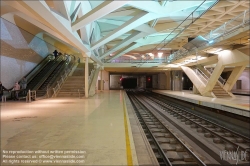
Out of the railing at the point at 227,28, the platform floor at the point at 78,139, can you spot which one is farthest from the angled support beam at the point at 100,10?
the railing at the point at 227,28

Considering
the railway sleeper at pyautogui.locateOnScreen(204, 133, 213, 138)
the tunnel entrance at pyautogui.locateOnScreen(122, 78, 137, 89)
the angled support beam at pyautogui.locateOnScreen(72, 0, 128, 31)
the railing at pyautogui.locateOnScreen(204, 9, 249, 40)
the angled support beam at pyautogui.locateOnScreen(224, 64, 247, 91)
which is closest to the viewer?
the railway sleeper at pyautogui.locateOnScreen(204, 133, 213, 138)

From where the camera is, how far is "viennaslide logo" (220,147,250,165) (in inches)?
190

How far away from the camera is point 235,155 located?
5035mm

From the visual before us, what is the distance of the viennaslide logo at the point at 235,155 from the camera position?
4.82m

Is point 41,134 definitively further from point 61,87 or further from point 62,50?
point 62,50

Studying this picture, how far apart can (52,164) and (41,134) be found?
5.89 ft

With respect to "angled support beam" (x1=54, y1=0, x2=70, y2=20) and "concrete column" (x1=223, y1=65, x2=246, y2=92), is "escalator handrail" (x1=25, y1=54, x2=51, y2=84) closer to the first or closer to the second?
"angled support beam" (x1=54, y1=0, x2=70, y2=20)

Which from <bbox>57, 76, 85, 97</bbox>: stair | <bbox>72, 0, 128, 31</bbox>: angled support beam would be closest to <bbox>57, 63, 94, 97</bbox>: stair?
<bbox>57, 76, 85, 97</bbox>: stair

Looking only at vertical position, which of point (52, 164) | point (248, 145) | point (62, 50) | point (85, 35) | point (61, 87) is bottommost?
point (248, 145)

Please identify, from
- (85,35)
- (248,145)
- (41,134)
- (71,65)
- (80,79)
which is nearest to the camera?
(41,134)

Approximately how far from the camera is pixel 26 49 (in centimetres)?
1567

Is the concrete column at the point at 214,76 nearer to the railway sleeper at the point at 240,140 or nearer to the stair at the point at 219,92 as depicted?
the stair at the point at 219,92

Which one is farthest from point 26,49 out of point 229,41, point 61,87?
point 229,41

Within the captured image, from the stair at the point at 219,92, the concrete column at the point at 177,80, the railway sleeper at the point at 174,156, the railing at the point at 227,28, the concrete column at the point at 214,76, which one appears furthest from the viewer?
the concrete column at the point at 177,80
